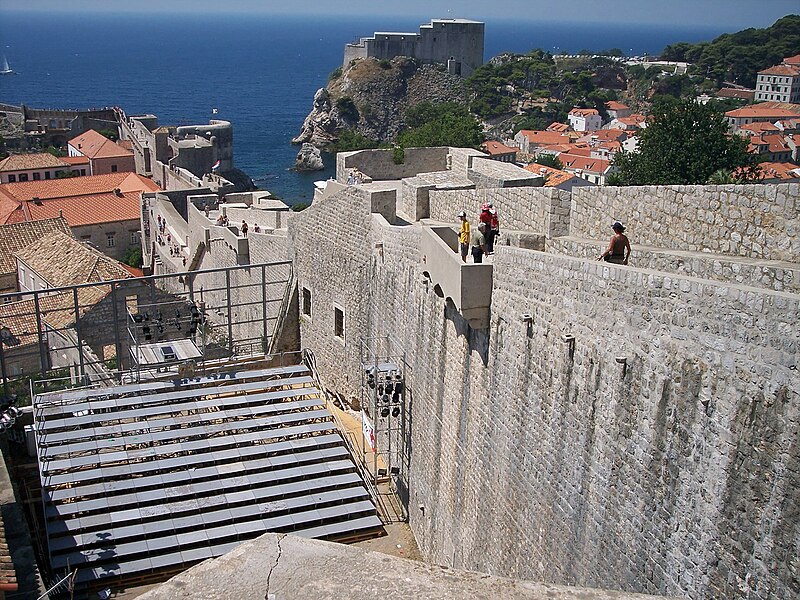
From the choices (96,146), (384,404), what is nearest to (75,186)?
(96,146)

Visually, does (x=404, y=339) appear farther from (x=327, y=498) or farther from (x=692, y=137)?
(x=692, y=137)

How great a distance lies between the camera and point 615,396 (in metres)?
8.51

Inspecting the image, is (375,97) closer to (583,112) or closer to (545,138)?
(583,112)

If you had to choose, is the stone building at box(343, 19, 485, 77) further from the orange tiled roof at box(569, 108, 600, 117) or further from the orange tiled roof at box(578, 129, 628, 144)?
the orange tiled roof at box(578, 129, 628, 144)

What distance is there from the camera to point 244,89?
581 ft

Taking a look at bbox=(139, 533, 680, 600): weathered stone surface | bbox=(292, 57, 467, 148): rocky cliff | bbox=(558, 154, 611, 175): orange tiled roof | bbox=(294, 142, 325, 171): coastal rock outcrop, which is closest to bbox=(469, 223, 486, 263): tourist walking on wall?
bbox=(139, 533, 680, 600): weathered stone surface

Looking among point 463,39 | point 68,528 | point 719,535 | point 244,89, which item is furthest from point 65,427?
point 244,89

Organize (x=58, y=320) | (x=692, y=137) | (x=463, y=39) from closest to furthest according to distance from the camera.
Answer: (x=58, y=320) → (x=692, y=137) → (x=463, y=39)

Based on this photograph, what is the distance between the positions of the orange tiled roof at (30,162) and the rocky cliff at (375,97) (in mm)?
44258

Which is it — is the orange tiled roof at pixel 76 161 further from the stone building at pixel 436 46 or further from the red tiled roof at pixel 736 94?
the red tiled roof at pixel 736 94

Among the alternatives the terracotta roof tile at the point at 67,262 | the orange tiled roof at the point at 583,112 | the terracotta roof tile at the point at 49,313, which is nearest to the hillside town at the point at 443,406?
the terracotta roof tile at the point at 49,313

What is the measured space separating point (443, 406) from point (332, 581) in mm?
9230

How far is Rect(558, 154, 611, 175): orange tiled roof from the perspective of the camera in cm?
7342

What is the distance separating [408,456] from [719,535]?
8.19 metres
